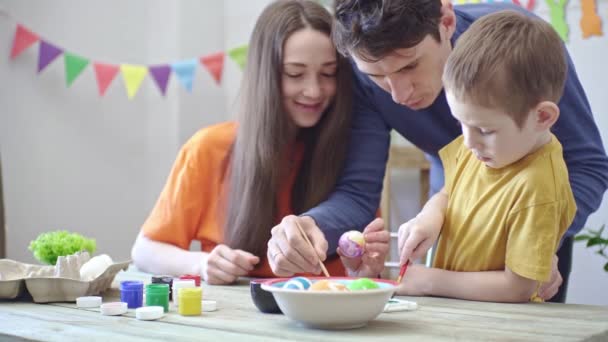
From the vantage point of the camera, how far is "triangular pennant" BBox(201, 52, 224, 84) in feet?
11.6

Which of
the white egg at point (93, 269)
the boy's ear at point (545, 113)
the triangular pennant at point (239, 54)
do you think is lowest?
the white egg at point (93, 269)

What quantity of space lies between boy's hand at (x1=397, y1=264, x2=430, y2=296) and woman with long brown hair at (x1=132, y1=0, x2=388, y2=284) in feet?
1.55

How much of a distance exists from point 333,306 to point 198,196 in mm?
1007

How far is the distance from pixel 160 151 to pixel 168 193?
1642mm

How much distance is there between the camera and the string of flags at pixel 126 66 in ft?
9.56

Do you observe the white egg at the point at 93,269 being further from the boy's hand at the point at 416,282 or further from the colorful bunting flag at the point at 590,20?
the colorful bunting flag at the point at 590,20

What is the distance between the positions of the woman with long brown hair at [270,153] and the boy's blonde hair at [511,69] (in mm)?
621

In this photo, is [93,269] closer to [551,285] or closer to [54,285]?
[54,285]

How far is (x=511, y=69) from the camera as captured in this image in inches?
42.5

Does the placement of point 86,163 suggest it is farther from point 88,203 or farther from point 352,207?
point 352,207

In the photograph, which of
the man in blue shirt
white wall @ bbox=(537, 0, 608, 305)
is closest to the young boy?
the man in blue shirt

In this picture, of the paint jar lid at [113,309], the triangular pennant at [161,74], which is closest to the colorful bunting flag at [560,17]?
the triangular pennant at [161,74]

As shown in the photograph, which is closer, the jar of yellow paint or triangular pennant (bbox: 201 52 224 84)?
the jar of yellow paint

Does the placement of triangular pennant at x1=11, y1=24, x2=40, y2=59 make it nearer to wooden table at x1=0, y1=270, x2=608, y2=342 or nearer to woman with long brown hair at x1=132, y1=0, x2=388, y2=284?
woman with long brown hair at x1=132, y1=0, x2=388, y2=284
